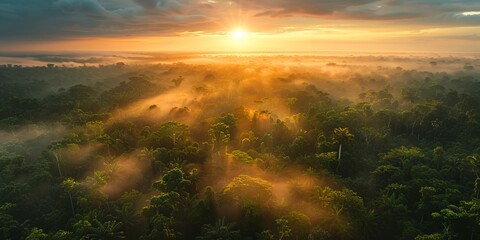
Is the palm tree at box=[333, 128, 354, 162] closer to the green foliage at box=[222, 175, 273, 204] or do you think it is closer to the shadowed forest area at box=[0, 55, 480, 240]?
the shadowed forest area at box=[0, 55, 480, 240]

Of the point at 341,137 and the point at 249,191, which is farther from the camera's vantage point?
the point at 341,137

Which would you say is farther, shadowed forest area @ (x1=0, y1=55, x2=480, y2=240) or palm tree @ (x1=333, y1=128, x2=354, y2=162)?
palm tree @ (x1=333, y1=128, x2=354, y2=162)

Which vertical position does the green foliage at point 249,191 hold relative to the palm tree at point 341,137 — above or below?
below

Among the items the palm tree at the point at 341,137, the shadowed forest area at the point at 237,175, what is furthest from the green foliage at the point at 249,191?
the palm tree at the point at 341,137

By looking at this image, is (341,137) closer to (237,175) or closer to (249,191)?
(237,175)

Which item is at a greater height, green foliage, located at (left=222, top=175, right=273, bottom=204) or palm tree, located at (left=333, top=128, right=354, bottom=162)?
palm tree, located at (left=333, top=128, right=354, bottom=162)

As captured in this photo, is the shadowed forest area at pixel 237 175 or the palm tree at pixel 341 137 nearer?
the shadowed forest area at pixel 237 175

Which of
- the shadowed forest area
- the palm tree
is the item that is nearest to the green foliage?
the shadowed forest area

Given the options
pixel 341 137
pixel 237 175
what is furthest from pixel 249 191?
pixel 341 137

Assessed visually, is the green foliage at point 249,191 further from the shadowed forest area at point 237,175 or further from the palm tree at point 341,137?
the palm tree at point 341,137


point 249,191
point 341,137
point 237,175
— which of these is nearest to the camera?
point 249,191

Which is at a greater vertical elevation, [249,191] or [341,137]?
[341,137]

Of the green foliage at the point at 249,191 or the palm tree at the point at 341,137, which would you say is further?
the palm tree at the point at 341,137
